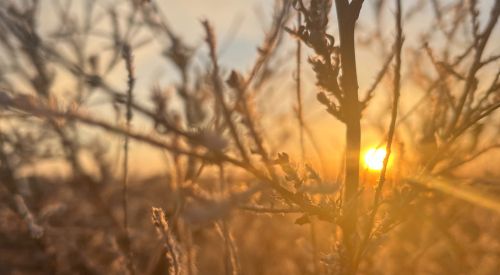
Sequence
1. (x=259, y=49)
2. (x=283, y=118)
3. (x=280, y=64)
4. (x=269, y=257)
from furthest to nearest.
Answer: (x=283, y=118) < (x=269, y=257) < (x=280, y=64) < (x=259, y=49)

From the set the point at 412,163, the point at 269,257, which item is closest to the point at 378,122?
the point at 412,163

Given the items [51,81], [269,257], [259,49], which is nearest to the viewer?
[259,49]

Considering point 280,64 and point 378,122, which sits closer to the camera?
point 280,64

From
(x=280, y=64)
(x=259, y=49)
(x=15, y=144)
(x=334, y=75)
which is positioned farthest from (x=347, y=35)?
(x=15, y=144)

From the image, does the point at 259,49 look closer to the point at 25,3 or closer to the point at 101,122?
the point at 101,122

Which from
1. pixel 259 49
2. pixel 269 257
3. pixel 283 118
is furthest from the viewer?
pixel 283 118

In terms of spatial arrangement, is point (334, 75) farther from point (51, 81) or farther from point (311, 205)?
point (51, 81)

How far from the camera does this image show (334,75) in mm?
1227

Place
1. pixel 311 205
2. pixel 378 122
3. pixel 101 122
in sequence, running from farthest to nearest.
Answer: pixel 378 122
pixel 311 205
pixel 101 122

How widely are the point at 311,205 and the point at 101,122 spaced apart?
513 mm

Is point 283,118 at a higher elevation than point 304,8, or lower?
higher

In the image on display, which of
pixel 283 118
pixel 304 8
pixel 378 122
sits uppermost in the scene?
pixel 283 118

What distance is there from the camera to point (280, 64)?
101 inches

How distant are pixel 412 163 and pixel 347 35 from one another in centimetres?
67
